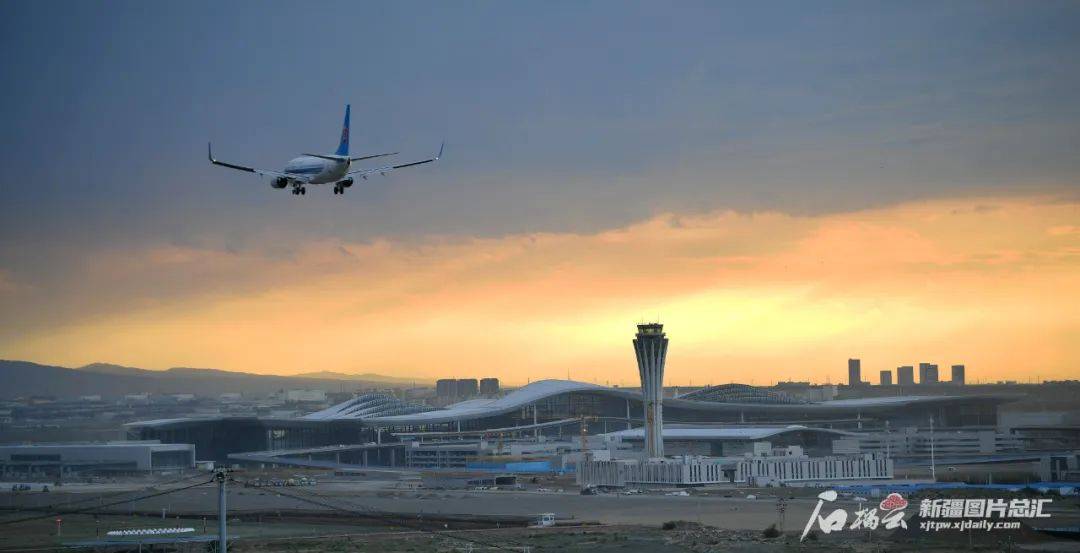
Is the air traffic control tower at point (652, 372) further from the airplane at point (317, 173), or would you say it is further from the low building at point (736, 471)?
the airplane at point (317, 173)

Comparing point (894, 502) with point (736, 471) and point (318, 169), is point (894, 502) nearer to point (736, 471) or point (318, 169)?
point (318, 169)

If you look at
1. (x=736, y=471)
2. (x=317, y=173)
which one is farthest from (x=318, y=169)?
(x=736, y=471)

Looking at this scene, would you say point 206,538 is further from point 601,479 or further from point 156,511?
point 601,479

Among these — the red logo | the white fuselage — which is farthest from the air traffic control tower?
the white fuselage

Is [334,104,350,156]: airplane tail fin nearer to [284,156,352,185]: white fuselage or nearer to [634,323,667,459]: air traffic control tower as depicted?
[284,156,352,185]: white fuselage

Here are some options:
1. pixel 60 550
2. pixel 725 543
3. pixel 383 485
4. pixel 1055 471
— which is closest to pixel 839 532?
pixel 725 543

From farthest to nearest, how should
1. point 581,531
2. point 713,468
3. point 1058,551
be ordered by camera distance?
point 713,468, point 581,531, point 1058,551
